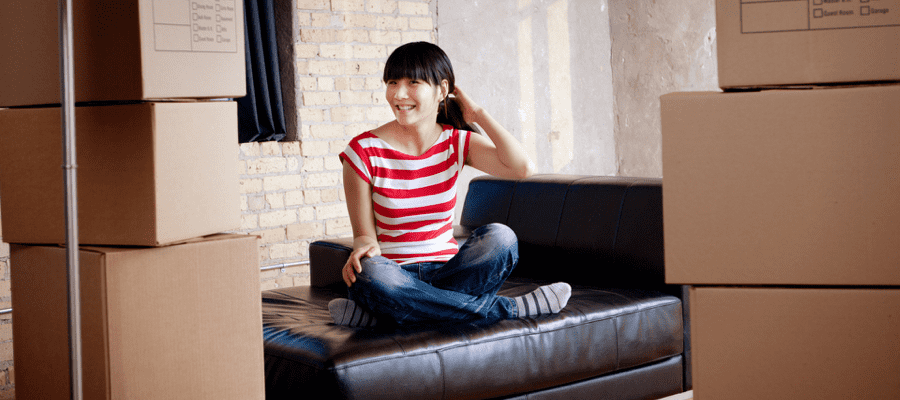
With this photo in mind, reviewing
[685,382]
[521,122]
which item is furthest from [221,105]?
[521,122]

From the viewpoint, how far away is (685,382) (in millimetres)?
2559

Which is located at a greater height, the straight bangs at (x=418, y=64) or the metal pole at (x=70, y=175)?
the straight bangs at (x=418, y=64)

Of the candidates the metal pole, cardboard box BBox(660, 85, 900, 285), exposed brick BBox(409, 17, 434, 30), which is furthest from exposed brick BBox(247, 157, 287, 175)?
cardboard box BBox(660, 85, 900, 285)

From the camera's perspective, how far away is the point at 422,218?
2305 millimetres

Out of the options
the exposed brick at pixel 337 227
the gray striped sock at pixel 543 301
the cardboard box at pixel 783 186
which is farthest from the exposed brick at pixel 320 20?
the cardboard box at pixel 783 186

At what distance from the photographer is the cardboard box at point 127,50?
1358 mm

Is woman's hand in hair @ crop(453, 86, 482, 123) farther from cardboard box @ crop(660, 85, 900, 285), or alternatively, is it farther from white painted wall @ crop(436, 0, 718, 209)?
white painted wall @ crop(436, 0, 718, 209)

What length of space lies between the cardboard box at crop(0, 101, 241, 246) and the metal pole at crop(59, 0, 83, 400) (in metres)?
0.12

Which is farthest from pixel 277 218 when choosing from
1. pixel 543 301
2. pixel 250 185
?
pixel 543 301

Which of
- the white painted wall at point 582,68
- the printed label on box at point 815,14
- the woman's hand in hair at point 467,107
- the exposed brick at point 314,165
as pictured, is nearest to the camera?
the printed label on box at point 815,14

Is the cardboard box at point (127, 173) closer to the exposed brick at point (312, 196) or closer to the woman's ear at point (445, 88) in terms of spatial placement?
the woman's ear at point (445, 88)

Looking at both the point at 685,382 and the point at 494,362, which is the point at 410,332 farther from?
the point at 685,382

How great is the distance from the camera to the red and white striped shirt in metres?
2.28

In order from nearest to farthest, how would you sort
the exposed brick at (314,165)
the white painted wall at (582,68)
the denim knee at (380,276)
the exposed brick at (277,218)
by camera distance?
the denim knee at (380,276) < the exposed brick at (277,218) < the exposed brick at (314,165) < the white painted wall at (582,68)
